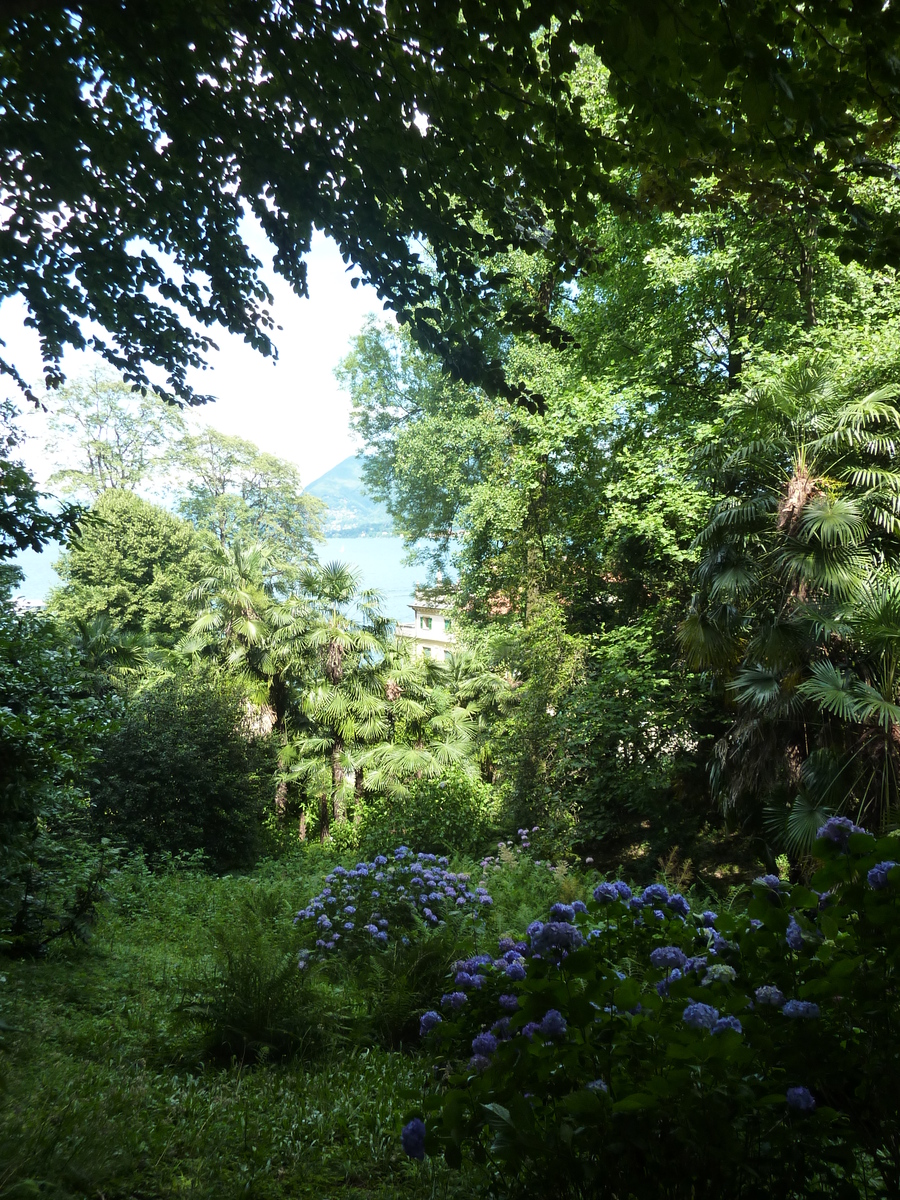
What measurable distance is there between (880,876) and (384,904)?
496 cm

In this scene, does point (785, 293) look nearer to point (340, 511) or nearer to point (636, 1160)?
point (636, 1160)

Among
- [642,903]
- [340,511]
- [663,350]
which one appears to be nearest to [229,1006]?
[642,903]

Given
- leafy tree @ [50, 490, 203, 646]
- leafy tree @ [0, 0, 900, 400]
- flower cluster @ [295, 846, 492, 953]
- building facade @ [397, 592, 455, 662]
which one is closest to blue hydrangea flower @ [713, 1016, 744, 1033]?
leafy tree @ [0, 0, 900, 400]

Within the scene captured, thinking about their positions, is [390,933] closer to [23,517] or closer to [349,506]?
[23,517]

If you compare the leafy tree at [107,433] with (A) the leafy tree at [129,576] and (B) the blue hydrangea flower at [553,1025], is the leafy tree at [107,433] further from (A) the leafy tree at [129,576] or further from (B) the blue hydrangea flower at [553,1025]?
(B) the blue hydrangea flower at [553,1025]

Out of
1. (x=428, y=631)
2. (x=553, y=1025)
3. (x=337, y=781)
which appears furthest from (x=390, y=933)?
(x=428, y=631)

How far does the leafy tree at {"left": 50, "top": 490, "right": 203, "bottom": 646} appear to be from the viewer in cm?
2447

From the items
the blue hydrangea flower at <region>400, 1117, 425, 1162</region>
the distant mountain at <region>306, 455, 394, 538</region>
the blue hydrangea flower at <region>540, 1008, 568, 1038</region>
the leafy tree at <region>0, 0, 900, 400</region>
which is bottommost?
the blue hydrangea flower at <region>400, 1117, 425, 1162</region>

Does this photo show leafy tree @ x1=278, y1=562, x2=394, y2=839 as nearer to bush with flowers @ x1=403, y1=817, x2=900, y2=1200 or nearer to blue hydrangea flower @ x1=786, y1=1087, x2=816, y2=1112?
bush with flowers @ x1=403, y1=817, x2=900, y2=1200

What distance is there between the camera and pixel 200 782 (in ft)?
47.1

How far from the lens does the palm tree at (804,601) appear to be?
8.20 metres

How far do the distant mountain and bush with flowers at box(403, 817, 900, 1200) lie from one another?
17.7m

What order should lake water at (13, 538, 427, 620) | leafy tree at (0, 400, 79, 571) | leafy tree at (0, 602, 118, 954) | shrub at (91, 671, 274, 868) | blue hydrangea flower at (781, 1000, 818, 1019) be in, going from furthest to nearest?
lake water at (13, 538, 427, 620) → shrub at (91, 671, 274, 868) → leafy tree at (0, 400, 79, 571) → leafy tree at (0, 602, 118, 954) → blue hydrangea flower at (781, 1000, 818, 1019)

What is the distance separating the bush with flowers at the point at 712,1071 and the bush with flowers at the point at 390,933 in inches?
115
